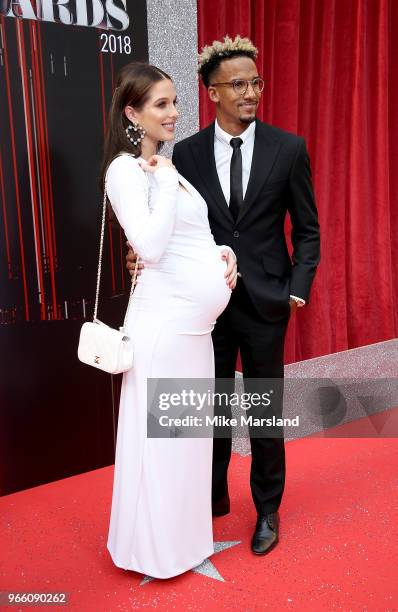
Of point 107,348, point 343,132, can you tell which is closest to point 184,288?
point 107,348

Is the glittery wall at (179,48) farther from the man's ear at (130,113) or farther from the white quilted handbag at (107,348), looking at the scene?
the white quilted handbag at (107,348)

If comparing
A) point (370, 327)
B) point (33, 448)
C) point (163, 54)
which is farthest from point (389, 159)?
point (33, 448)

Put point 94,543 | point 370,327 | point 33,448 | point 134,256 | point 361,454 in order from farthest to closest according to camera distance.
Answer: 1. point 370,327
2. point 361,454
3. point 33,448
4. point 94,543
5. point 134,256

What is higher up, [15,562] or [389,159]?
[389,159]

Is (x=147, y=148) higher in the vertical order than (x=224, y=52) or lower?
lower

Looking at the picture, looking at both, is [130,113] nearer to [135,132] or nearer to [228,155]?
[135,132]

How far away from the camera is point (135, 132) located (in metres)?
2.11

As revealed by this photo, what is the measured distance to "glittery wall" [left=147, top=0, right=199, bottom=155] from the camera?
9.78 feet

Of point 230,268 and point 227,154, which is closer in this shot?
point 230,268

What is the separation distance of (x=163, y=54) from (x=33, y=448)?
66.3 inches

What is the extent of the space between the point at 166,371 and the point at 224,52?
39.4 inches

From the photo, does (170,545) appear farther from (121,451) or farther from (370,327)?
(370,327)

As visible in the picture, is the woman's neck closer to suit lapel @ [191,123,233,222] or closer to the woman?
the woman

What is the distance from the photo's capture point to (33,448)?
2.95 m
